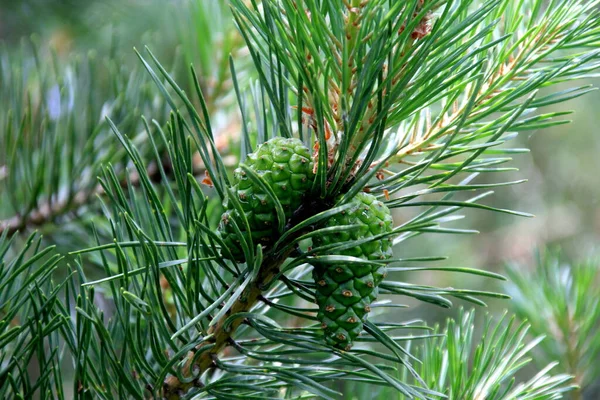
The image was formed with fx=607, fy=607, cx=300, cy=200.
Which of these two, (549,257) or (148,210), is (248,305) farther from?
(549,257)

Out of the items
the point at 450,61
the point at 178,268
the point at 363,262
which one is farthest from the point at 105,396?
the point at 450,61

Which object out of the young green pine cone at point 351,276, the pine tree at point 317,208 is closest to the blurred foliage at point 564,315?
the pine tree at point 317,208

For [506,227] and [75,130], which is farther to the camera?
[506,227]

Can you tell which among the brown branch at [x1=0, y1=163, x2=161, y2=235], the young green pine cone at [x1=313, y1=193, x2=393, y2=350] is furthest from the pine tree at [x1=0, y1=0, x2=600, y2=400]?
the brown branch at [x1=0, y1=163, x2=161, y2=235]

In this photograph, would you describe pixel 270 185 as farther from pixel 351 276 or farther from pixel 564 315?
pixel 564 315

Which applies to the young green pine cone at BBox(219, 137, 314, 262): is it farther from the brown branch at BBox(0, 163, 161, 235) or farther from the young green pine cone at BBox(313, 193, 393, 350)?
the brown branch at BBox(0, 163, 161, 235)

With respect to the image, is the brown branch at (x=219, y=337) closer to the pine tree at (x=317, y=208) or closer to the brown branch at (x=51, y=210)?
the pine tree at (x=317, y=208)
